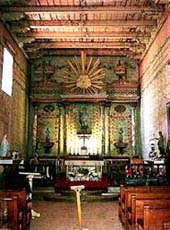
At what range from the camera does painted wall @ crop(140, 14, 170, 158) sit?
10.8 m

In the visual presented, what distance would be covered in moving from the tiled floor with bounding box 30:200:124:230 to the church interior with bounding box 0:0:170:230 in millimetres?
29

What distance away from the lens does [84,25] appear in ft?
39.2

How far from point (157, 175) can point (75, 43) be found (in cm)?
717

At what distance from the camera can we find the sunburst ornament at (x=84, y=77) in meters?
15.4

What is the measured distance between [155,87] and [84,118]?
13.4 ft

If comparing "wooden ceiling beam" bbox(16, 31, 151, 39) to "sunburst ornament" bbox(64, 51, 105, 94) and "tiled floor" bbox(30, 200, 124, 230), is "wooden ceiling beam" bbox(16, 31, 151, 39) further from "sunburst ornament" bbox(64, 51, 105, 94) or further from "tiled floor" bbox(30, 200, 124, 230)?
"tiled floor" bbox(30, 200, 124, 230)

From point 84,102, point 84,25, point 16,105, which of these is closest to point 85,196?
point 16,105

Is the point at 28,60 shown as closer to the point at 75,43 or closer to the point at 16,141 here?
the point at 75,43

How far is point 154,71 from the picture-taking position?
12.7 m

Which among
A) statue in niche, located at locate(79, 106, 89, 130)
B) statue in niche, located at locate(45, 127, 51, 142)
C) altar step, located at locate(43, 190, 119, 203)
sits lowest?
altar step, located at locate(43, 190, 119, 203)

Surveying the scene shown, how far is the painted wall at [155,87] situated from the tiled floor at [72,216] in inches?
126

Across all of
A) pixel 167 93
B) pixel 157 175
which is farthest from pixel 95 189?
pixel 167 93

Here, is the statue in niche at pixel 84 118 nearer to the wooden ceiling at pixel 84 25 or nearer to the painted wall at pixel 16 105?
the painted wall at pixel 16 105

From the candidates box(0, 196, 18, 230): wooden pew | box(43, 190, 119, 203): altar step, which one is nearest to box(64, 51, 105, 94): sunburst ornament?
box(43, 190, 119, 203): altar step
